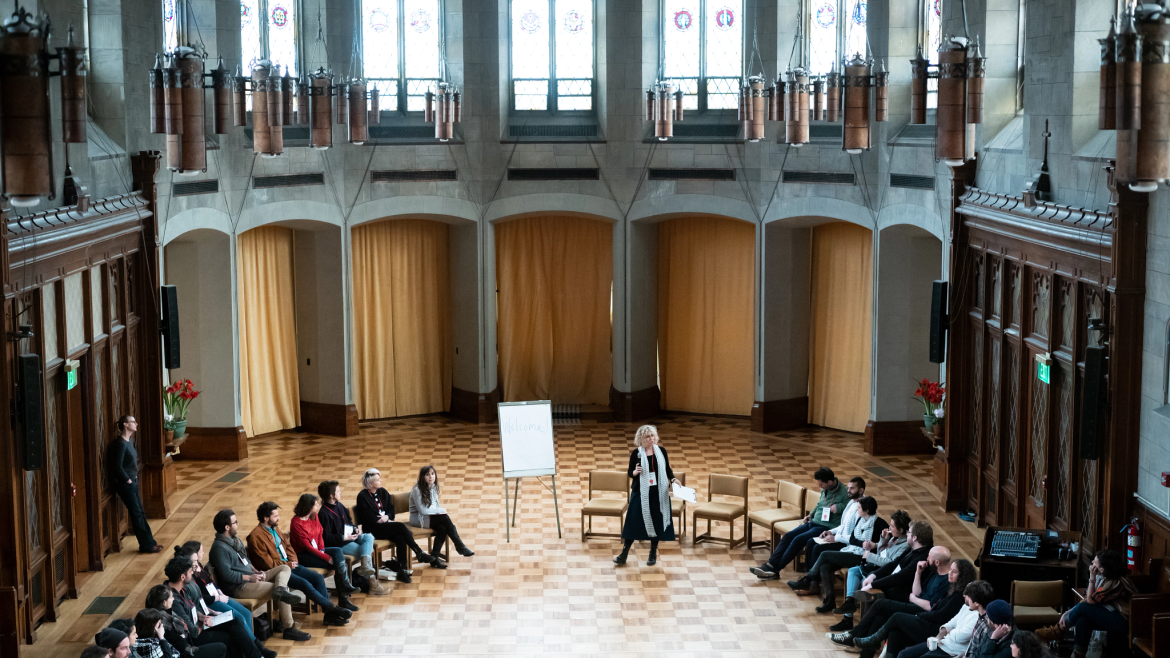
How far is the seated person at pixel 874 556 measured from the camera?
32.7 feet

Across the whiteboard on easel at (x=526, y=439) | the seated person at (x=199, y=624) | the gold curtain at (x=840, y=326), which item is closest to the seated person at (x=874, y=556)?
the whiteboard on easel at (x=526, y=439)

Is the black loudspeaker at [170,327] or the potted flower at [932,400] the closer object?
the black loudspeaker at [170,327]

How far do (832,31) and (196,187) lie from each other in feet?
27.0

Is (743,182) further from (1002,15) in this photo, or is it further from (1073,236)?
(1073,236)

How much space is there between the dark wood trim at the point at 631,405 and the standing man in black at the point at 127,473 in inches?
296

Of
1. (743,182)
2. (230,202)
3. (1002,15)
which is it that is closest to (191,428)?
(230,202)

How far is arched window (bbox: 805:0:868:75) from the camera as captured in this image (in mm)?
15672

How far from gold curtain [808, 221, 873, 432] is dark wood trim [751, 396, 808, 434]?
19 centimetres

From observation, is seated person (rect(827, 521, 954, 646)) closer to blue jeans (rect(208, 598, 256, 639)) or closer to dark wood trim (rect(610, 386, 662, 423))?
blue jeans (rect(208, 598, 256, 639))

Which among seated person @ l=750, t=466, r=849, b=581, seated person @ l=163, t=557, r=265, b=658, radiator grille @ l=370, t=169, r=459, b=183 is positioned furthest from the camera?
radiator grille @ l=370, t=169, r=459, b=183

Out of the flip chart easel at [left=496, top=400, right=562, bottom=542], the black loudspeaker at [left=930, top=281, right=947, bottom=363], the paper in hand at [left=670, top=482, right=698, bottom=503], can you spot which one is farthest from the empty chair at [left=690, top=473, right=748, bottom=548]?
the black loudspeaker at [left=930, top=281, right=947, bottom=363]

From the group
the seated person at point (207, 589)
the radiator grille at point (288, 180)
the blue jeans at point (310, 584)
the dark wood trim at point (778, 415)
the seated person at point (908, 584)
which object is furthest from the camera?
the dark wood trim at point (778, 415)

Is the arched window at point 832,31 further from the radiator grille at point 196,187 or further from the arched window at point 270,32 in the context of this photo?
the radiator grille at point 196,187

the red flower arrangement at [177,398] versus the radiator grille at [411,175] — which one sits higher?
the radiator grille at [411,175]
